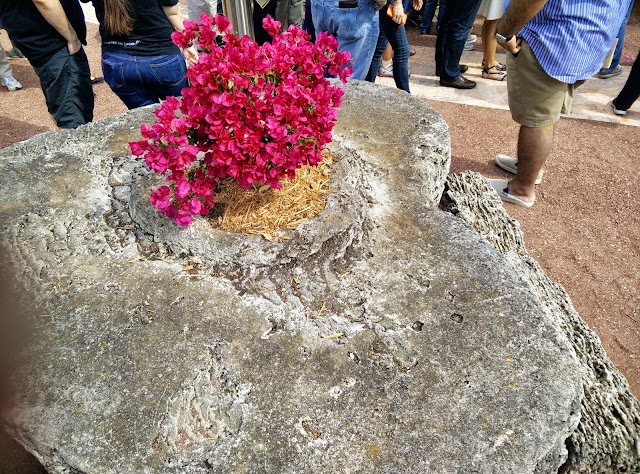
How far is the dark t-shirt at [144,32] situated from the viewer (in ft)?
11.2

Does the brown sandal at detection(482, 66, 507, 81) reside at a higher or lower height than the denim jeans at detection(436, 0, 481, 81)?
lower

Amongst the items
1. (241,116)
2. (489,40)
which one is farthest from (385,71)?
(241,116)

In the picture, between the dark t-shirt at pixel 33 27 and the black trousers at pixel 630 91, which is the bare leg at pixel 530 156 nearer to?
the black trousers at pixel 630 91

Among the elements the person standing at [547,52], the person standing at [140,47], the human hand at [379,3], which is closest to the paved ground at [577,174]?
the person standing at [547,52]

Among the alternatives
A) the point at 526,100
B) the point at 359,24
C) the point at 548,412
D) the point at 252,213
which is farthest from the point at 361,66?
the point at 548,412

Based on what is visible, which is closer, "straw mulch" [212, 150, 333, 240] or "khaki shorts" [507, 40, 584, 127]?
"straw mulch" [212, 150, 333, 240]

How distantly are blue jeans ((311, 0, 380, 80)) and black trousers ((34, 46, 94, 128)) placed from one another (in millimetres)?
1951

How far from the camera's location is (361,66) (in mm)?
4469

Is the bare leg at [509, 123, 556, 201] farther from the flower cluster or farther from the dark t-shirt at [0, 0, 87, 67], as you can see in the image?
the dark t-shirt at [0, 0, 87, 67]

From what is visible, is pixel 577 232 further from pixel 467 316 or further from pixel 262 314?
pixel 262 314

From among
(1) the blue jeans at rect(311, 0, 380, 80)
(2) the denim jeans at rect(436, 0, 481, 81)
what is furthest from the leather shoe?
(1) the blue jeans at rect(311, 0, 380, 80)

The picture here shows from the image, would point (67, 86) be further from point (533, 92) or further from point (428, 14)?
point (428, 14)

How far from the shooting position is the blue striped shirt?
10.5ft

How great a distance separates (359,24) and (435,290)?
2.80 meters
